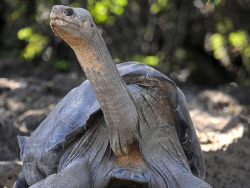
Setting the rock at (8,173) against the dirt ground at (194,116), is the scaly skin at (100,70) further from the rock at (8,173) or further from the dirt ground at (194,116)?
the dirt ground at (194,116)

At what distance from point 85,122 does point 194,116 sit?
10.3ft

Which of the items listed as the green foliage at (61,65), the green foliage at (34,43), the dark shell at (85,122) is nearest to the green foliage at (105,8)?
the green foliage at (34,43)

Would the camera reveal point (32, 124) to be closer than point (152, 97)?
No

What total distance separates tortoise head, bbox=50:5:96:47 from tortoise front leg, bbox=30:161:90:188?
0.86 metres

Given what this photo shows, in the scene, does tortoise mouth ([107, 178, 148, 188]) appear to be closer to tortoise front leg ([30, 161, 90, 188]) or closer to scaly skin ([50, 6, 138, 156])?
tortoise front leg ([30, 161, 90, 188])

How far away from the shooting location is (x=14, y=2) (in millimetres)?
9031

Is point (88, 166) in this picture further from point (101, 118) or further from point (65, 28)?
point (65, 28)

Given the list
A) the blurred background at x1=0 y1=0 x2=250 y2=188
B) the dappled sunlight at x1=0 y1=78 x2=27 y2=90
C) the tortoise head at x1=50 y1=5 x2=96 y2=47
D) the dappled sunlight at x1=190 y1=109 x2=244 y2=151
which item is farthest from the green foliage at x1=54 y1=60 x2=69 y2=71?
the tortoise head at x1=50 y1=5 x2=96 y2=47

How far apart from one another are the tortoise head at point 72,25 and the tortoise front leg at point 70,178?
33.9 inches

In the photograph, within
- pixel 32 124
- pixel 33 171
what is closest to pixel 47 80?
pixel 32 124

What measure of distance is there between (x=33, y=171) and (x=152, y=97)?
1023 millimetres

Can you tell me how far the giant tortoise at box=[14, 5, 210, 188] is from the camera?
2543mm

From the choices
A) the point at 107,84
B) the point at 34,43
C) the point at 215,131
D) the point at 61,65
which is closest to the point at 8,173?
the point at 107,84

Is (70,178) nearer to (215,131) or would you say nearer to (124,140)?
(124,140)
